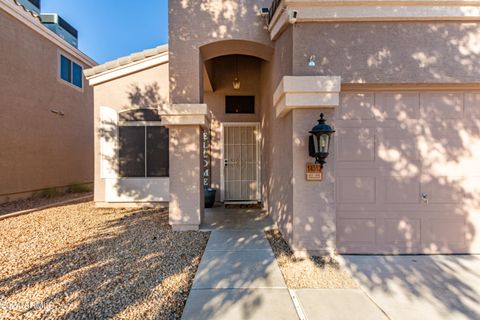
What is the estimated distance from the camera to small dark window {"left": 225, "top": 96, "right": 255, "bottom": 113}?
7.61 meters

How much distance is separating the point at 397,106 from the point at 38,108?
36.0 ft

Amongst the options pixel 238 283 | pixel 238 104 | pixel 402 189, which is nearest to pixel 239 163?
pixel 238 104

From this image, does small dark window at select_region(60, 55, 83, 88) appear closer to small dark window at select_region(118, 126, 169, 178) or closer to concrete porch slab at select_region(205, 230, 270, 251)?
small dark window at select_region(118, 126, 169, 178)

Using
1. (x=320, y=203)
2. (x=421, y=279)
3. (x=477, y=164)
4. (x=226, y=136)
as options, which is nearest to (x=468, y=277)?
(x=421, y=279)

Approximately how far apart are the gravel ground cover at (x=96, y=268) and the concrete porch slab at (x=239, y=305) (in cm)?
18

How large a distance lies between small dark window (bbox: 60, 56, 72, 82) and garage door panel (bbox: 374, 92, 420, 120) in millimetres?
11471

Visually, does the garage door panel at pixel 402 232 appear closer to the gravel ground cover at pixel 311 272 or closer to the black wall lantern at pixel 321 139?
the gravel ground cover at pixel 311 272

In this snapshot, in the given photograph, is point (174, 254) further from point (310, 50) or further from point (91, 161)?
point (91, 161)

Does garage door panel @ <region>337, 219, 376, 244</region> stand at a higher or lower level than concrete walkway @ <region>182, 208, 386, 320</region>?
higher

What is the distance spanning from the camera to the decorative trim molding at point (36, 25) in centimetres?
769

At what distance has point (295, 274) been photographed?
327 centimetres

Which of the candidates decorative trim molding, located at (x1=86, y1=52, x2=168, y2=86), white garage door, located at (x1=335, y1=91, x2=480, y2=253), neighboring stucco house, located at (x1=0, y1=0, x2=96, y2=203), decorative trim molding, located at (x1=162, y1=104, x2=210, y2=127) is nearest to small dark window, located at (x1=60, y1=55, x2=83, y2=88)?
neighboring stucco house, located at (x1=0, y1=0, x2=96, y2=203)

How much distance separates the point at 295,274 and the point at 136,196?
17.9 feet

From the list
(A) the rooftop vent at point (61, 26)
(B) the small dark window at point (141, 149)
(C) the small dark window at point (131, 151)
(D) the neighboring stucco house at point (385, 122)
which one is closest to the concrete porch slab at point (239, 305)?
(D) the neighboring stucco house at point (385, 122)
